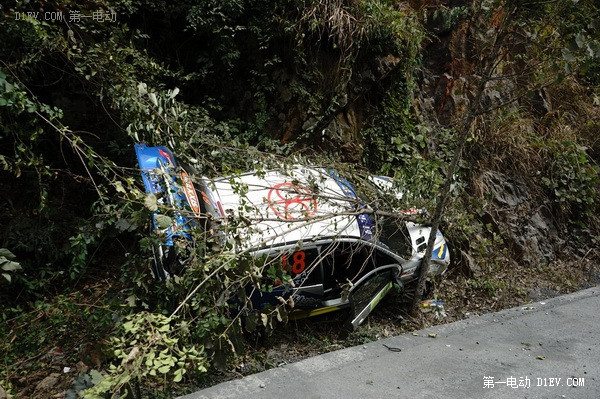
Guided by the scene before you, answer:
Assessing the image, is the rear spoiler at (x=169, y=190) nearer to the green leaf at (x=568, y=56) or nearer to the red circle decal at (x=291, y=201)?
the red circle decal at (x=291, y=201)

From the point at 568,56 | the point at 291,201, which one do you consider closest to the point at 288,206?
the point at 291,201

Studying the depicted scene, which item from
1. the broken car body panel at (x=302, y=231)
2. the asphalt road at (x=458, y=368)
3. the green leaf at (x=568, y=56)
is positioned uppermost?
the green leaf at (x=568, y=56)

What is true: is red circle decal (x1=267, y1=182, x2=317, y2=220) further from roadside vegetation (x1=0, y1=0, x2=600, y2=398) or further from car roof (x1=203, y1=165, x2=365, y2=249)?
roadside vegetation (x1=0, y1=0, x2=600, y2=398)

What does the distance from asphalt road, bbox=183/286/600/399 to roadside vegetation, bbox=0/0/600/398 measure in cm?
44

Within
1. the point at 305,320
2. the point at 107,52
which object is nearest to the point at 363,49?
the point at 107,52

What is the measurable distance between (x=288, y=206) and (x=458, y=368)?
2215 millimetres

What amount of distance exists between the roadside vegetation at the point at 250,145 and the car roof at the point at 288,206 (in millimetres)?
318

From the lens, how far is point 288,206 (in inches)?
181

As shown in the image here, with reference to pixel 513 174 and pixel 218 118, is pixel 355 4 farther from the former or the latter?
pixel 513 174

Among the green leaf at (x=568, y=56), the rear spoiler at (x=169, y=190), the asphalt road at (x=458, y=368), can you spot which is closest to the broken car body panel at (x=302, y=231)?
the rear spoiler at (x=169, y=190)

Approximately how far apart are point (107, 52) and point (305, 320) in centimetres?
380

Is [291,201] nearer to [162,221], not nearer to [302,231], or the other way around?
[302,231]

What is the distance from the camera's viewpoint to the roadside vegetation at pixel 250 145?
3857 mm

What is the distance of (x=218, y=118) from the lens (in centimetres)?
711
